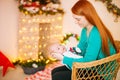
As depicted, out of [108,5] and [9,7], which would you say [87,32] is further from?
[108,5]

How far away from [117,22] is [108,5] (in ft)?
1.23

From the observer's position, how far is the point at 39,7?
3500 millimetres

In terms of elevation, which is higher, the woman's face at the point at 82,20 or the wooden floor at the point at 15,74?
the woman's face at the point at 82,20

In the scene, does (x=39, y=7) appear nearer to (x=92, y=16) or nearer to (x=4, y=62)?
(x=4, y=62)

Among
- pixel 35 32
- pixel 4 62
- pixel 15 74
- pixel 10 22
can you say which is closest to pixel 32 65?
pixel 15 74

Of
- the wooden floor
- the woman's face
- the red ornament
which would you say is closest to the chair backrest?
the woman's face

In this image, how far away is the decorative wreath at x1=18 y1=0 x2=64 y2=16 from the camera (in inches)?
133

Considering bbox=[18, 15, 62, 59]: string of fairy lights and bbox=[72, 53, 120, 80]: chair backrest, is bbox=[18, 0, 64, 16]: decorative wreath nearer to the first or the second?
bbox=[18, 15, 62, 59]: string of fairy lights

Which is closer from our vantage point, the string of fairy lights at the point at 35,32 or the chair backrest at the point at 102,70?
the chair backrest at the point at 102,70

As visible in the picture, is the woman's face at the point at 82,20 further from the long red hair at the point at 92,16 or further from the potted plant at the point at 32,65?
the potted plant at the point at 32,65

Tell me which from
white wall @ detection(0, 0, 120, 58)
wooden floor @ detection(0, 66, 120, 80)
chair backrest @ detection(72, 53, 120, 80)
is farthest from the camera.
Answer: white wall @ detection(0, 0, 120, 58)

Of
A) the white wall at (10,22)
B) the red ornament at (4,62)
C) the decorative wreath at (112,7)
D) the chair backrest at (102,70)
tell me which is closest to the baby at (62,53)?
the chair backrest at (102,70)

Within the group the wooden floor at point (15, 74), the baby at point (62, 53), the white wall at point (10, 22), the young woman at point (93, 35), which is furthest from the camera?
the white wall at point (10, 22)

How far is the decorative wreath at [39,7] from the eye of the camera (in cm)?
339
